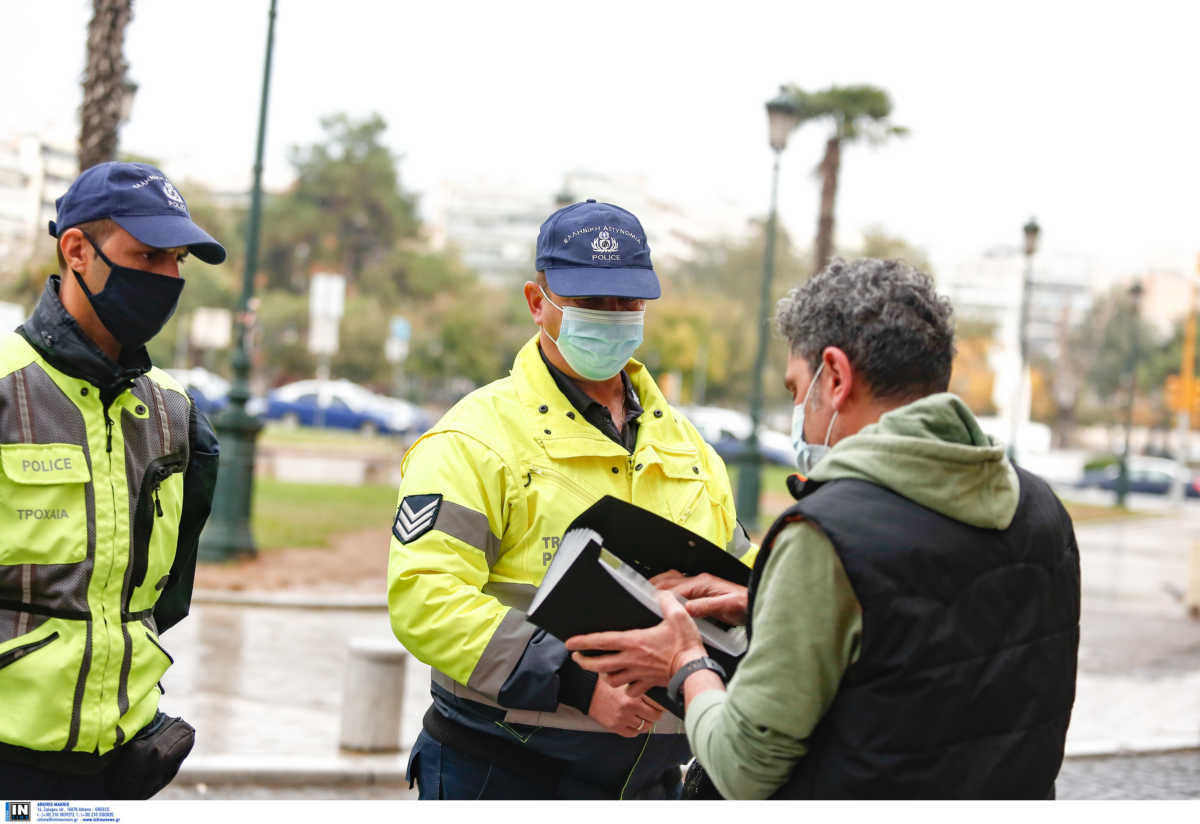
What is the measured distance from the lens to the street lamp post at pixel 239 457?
45.4 ft

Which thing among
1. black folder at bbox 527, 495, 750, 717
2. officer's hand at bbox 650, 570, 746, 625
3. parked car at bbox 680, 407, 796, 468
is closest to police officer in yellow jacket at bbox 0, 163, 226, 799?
black folder at bbox 527, 495, 750, 717

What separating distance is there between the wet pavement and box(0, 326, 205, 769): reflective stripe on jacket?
410 cm

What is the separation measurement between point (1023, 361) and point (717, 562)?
28939 millimetres

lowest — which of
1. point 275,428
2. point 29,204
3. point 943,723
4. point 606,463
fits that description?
point 275,428

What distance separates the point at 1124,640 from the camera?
46.1ft

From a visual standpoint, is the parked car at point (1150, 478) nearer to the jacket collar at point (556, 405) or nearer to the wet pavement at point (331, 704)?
the wet pavement at point (331, 704)

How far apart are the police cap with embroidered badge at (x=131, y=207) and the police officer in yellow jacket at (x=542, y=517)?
69cm

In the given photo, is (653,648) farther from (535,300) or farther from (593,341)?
(535,300)

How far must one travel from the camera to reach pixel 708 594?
262 centimetres

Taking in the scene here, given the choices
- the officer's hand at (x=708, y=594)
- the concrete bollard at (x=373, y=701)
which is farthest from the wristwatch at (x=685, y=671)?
the concrete bollard at (x=373, y=701)

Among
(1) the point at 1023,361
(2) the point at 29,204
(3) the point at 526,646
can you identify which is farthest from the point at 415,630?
(1) the point at 1023,361

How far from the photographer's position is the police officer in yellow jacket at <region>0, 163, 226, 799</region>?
2613mm

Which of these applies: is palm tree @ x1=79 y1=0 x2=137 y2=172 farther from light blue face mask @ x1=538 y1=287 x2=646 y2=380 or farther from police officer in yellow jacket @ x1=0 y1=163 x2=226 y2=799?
light blue face mask @ x1=538 y1=287 x2=646 y2=380
